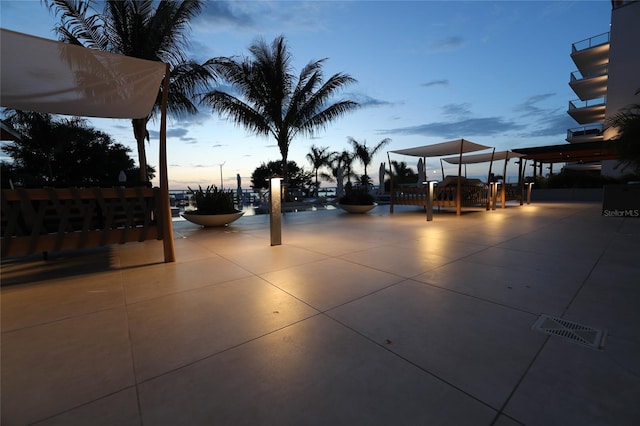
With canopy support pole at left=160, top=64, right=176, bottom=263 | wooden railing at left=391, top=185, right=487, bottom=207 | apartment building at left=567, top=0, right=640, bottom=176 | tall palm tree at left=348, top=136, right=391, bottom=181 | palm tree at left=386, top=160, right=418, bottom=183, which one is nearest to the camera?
canopy support pole at left=160, top=64, right=176, bottom=263

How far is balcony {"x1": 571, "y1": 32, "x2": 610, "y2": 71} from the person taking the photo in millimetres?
22406

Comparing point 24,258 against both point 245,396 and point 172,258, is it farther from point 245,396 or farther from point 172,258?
point 245,396

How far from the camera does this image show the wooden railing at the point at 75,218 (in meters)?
2.62

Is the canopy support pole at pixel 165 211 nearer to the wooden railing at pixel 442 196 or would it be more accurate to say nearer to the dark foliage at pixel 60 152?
the wooden railing at pixel 442 196

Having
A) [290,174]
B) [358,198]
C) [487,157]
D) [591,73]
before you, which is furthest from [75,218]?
[591,73]

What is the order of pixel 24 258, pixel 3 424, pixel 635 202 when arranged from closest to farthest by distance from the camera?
1. pixel 3 424
2. pixel 24 258
3. pixel 635 202

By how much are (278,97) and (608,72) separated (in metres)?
27.9

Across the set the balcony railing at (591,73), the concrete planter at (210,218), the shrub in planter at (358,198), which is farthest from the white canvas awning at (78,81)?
the balcony railing at (591,73)

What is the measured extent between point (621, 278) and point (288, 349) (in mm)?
3318

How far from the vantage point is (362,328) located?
1702 millimetres

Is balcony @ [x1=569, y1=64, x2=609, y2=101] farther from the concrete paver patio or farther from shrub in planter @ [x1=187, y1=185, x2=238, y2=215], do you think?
shrub in planter @ [x1=187, y1=185, x2=238, y2=215]

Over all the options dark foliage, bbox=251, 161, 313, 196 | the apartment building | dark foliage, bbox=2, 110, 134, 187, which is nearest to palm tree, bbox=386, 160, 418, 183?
dark foliage, bbox=251, 161, 313, 196

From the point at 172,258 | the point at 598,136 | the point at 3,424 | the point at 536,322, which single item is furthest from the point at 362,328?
the point at 598,136

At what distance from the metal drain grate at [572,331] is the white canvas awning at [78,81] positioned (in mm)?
3834
